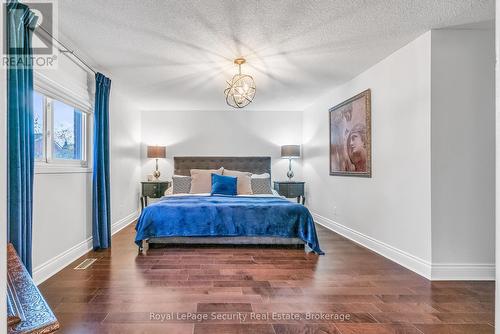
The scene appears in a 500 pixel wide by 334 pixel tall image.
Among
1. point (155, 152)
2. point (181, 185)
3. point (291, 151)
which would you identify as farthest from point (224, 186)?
point (155, 152)

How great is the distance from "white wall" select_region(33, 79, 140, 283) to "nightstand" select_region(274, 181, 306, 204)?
2903 millimetres

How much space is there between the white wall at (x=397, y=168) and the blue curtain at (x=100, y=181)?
337 cm

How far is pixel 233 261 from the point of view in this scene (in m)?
3.26

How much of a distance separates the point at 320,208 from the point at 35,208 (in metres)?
4.35

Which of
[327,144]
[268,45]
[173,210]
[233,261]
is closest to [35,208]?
[173,210]

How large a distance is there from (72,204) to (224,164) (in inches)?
128

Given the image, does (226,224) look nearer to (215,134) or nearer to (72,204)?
(72,204)

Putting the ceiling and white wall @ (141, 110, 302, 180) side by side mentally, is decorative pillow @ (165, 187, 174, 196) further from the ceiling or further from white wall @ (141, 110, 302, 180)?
the ceiling

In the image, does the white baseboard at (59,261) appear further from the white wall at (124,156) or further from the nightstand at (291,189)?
the nightstand at (291,189)

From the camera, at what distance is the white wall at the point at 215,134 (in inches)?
245

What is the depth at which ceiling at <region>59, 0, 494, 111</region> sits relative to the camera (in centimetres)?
234

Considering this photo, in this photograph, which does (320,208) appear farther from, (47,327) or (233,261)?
(47,327)

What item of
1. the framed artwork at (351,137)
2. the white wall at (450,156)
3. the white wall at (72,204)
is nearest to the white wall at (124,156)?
the white wall at (72,204)

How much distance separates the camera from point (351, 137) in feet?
13.8
